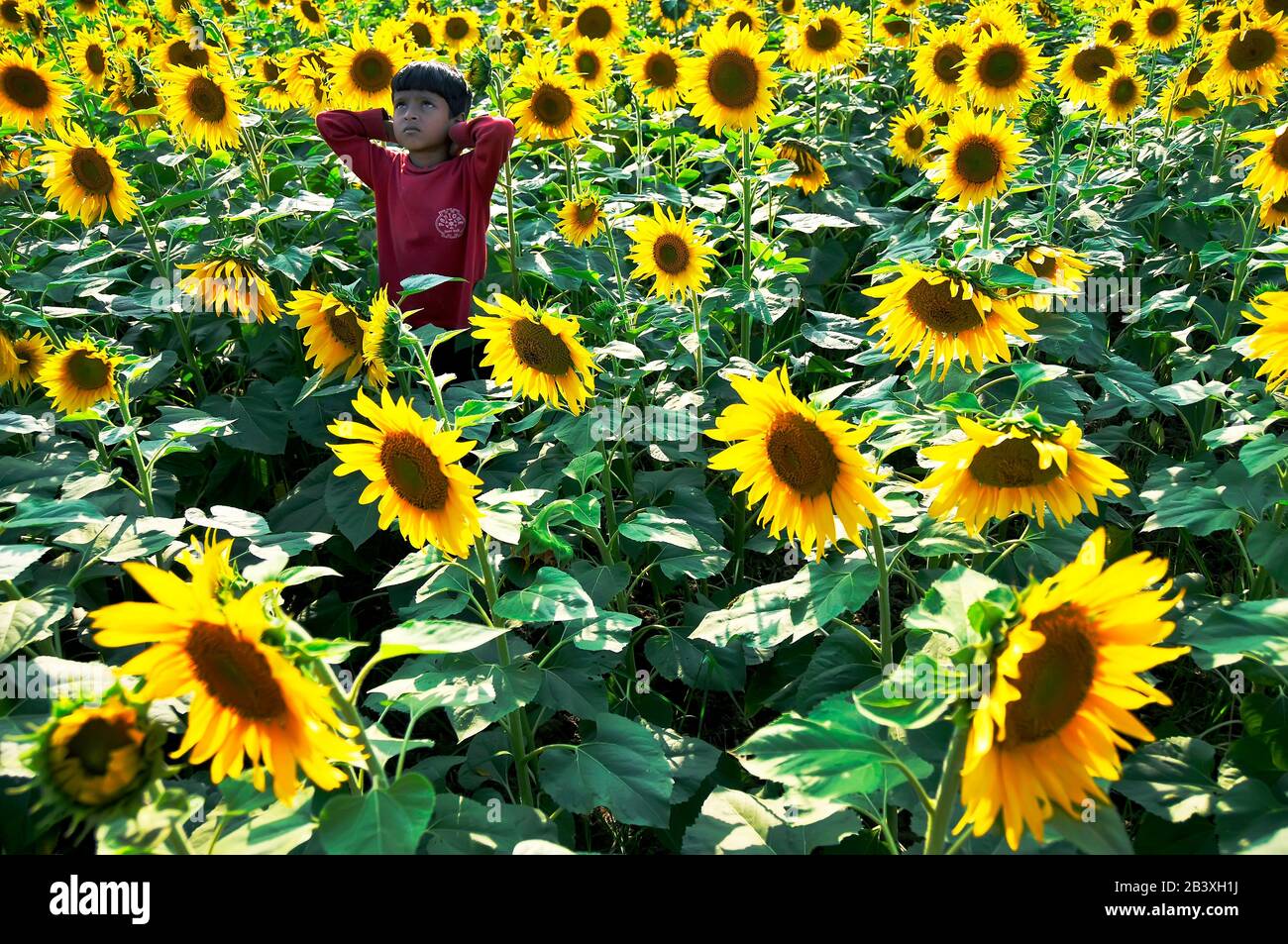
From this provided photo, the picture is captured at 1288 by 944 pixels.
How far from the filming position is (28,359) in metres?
3.21

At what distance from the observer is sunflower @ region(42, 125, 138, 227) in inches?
149

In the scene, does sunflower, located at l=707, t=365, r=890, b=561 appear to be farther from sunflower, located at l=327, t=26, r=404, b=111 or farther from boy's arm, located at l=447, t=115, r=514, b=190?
sunflower, located at l=327, t=26, r=404, b=111

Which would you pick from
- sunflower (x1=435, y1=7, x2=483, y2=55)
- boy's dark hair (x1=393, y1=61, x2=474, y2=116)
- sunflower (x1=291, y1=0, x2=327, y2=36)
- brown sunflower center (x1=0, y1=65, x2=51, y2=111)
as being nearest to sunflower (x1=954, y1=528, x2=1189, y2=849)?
boy's dark hair (x1=393, y1=61, x2=474, y2=116)

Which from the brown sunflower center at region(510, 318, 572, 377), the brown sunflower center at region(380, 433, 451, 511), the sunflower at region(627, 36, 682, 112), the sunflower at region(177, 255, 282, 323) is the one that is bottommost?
the brown sunflower center at region(380, 433, 451, 511)

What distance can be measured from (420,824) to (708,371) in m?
2.66

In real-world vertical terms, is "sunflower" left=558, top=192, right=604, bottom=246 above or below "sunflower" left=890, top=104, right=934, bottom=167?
below

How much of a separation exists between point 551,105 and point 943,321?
2.55 meters

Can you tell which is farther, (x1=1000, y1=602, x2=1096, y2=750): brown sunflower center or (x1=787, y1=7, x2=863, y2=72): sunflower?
(x1=787, y1=7, x2=863, y2=72): sunflower

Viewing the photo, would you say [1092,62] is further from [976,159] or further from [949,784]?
[949,784]

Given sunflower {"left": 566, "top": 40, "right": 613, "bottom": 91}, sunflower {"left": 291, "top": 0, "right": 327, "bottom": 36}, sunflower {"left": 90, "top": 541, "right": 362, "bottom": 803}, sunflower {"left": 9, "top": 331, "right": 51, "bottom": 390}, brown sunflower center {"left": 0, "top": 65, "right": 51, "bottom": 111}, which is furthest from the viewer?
sunflower {"left": 291, "top": 0, "right": 327, "bottom": 36}

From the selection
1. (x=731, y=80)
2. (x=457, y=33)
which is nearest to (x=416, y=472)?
(x=731, y=80)

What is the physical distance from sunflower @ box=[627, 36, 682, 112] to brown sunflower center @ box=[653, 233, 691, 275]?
1.59 meters

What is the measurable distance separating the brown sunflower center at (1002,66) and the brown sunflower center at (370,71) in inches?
110

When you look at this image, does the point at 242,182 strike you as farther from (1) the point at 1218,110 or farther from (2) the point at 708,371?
(1) the point at 1218,110
